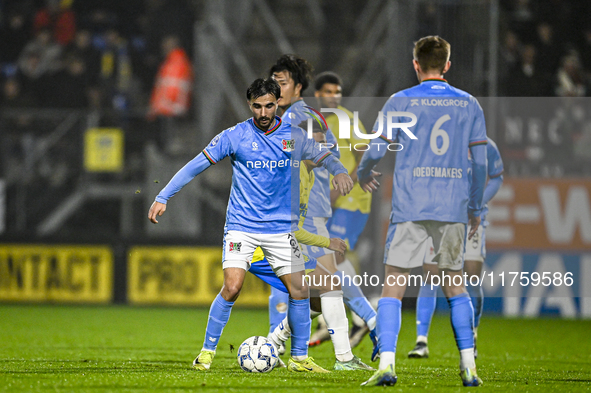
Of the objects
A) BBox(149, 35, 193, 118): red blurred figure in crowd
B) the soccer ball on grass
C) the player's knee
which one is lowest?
the soccer ball on grass

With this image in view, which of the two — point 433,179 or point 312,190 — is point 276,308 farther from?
point 433,179

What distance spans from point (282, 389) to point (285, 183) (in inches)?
52.5

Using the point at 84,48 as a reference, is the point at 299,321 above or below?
below

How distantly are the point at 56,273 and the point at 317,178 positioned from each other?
20.8 ft

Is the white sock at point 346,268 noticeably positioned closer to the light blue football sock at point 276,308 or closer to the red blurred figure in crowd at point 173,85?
the light blue football sock at point 276,308

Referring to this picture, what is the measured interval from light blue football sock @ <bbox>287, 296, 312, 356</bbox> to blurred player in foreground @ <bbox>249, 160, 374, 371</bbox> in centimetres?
24

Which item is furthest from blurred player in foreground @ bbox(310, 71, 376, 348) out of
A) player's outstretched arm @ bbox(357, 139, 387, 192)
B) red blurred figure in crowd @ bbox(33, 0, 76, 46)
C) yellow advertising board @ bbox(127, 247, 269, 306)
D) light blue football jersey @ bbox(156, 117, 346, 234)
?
red blurred figure in crowd @ bbox(33, 0, 76, 46)

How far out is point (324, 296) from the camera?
5395 mm

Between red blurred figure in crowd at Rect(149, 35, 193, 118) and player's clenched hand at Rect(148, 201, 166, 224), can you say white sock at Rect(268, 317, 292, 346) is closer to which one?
player's clenched hand at Rect(148, 201, 166, 224)

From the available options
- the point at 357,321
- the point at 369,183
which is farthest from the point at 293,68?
the point at 357,321

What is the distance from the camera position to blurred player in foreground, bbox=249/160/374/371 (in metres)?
5.21

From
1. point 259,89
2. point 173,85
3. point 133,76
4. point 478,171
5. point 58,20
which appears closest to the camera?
point 478,171

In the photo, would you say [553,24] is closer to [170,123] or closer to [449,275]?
[170,123]

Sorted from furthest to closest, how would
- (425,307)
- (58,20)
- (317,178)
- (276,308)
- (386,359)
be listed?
(58,20) < (425,307) < (276,308) < (317,178) < (386,359)
